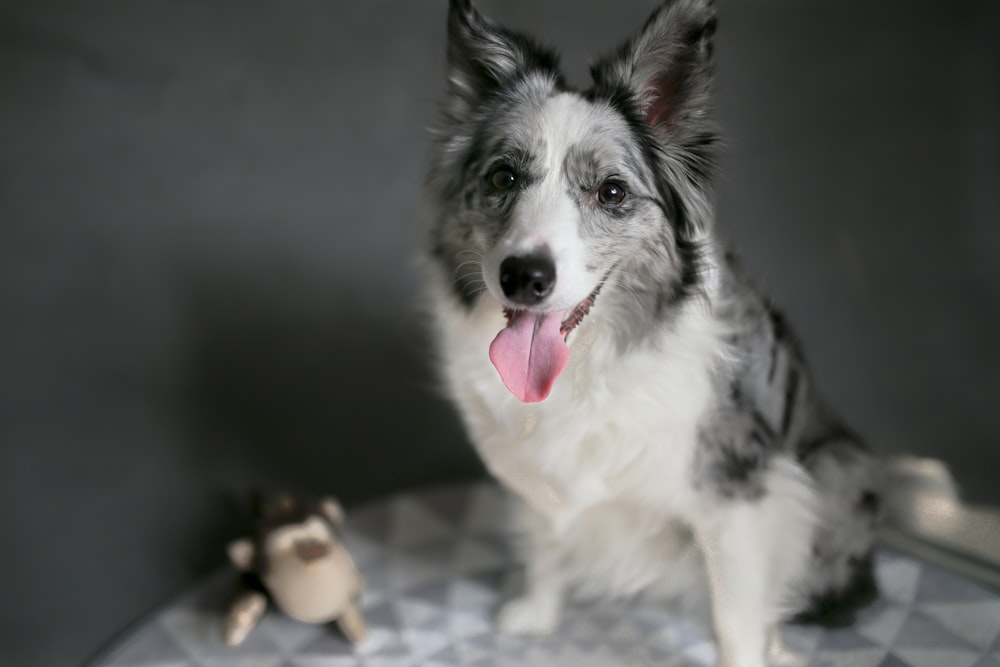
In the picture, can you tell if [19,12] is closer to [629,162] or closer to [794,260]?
[629,162]

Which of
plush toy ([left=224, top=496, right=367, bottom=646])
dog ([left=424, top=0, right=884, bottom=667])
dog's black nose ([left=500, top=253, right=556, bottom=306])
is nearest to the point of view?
dog's black nose ([left=500, top=253, right=556, bottom=306])

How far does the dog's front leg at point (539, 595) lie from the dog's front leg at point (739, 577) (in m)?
0.46

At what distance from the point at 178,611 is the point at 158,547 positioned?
0.44 m

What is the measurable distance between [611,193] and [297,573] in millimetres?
1191

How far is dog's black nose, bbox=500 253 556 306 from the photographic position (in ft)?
4.91

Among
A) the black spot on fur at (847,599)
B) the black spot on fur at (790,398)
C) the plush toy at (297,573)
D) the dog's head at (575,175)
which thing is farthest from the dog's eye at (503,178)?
the black spot on fur at (847,599)

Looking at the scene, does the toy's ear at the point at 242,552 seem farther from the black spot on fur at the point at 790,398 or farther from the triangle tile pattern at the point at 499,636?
the black spot on fur at the point at 790,398

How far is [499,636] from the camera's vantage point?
7.12 ft

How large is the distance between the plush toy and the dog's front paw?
37 centimetres

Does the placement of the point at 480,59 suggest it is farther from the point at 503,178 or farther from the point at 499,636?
the point at 499,636

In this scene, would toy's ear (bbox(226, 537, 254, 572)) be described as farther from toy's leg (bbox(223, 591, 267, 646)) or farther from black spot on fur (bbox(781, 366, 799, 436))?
black spot on fur (bbox(781, 366, 799, 436))

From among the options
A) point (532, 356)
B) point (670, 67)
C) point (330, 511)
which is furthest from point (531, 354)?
point (330, 511)

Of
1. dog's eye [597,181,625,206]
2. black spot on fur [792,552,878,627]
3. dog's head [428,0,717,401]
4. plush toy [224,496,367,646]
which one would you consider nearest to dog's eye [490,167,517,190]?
dog's head [428,0,717,401]

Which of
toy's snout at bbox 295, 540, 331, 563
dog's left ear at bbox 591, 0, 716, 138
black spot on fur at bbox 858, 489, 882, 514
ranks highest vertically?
dog's left ear at bbox 591, 0, 716, 138
